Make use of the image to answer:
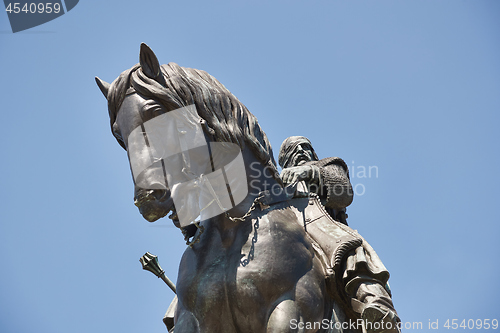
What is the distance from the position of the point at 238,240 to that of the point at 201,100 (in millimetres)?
1097

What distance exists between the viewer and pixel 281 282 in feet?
15.7

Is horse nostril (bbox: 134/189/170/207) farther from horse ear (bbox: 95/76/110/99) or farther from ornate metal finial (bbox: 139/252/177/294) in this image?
ornate metal finial (bbox: 139/252/177/294)

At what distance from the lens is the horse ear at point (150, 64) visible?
4.99 m

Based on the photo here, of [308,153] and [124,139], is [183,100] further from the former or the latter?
[308,153]

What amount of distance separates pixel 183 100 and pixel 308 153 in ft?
7.51

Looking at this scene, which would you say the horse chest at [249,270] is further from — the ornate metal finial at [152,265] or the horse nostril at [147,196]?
the ornate metal finial at [152,265]

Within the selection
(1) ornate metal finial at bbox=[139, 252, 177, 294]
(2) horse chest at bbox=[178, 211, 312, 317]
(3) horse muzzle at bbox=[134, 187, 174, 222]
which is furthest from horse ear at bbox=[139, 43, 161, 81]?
(1) ornate metal finial at bbox=[139, 252, 177, 294]

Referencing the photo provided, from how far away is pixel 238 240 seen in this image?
5.02 m

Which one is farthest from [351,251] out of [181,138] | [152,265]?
[152,265]

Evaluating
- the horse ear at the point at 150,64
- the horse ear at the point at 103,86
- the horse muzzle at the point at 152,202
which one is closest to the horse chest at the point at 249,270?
the horse muzzle at the point at 152,202

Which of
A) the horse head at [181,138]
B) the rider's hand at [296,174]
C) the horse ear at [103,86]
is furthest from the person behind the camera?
the rider's hand at [296,174]

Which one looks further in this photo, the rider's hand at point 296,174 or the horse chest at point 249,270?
the rider's hand at point 296,174

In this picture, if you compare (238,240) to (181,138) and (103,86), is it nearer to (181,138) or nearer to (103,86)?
(181,138)

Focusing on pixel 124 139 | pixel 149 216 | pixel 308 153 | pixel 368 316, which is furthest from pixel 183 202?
pixel 308 153
